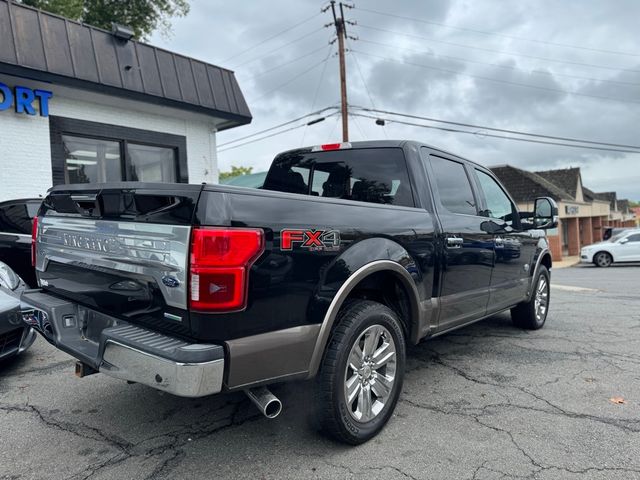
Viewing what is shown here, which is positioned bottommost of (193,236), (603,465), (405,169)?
(603,465)

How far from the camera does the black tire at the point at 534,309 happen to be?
18.7 feet

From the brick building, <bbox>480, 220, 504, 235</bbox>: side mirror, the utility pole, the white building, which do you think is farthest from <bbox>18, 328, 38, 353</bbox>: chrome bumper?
the brick building

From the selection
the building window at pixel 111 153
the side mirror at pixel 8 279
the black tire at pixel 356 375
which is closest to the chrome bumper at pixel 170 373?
the black tire at pixel 356 375

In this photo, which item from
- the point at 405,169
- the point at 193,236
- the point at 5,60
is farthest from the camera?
the point at 5,60

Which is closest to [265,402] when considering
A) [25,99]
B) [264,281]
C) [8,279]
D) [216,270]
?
[264,281]

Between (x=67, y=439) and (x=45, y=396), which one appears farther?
(x=45, y=396)

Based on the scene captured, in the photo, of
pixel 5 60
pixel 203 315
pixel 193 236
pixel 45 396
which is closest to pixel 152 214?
pixel 193 236

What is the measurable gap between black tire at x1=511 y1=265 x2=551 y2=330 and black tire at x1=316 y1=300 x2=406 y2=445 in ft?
10.1

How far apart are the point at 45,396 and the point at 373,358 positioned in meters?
2.60

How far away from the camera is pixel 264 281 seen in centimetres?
235

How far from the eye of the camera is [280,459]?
277 centimetres

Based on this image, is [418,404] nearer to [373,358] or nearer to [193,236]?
[373,358]

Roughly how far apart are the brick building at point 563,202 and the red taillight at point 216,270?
26546mm

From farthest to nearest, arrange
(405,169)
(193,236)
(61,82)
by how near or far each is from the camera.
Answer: (61,82)
(405,169)
(193,236)
